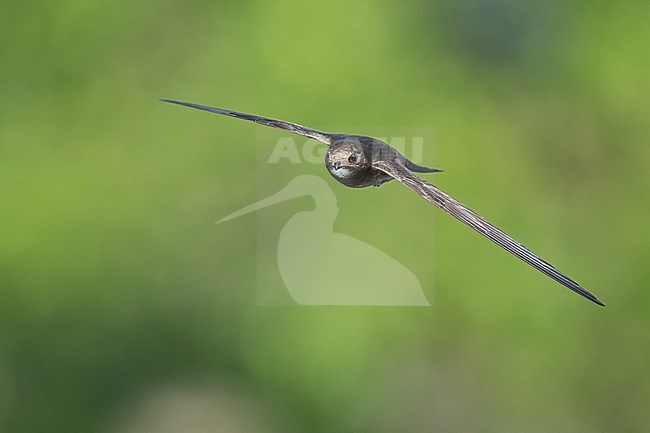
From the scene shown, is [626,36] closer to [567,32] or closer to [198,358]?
[567,32]

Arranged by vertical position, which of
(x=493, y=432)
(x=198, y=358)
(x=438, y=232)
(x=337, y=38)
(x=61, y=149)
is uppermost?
(x=337, y=38)

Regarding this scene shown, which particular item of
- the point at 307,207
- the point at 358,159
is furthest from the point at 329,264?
the point at 358,159

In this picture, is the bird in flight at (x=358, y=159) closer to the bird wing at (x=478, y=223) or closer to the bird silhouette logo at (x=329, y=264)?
the bird wing at (x=478, y=223)

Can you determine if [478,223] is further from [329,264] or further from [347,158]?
[329,264]

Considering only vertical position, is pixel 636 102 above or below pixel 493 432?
above

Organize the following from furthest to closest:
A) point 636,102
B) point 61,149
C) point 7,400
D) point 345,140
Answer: point 636,102, point 61,149, point 7,400, point 345,140

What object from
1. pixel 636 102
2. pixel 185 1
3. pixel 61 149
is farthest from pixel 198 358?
pixel 636 102
